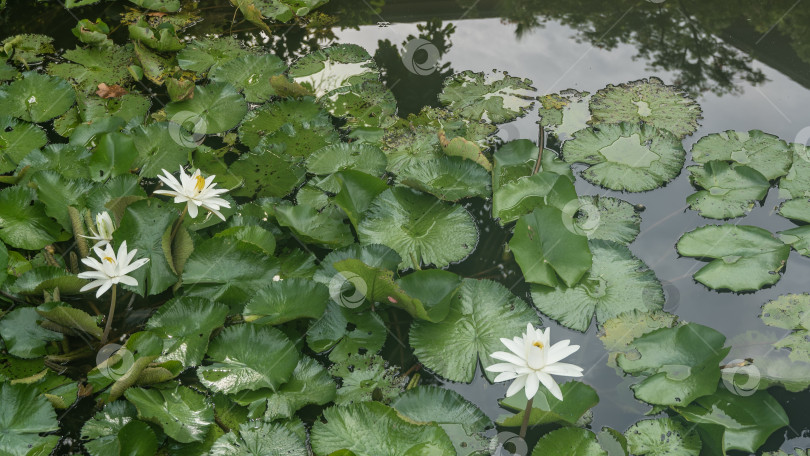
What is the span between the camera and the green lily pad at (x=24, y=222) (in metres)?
2.19

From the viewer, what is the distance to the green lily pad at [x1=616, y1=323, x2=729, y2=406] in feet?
5.94

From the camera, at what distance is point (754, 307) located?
2133 millimetres

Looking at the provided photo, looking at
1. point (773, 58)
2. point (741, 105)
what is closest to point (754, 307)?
point (741, 105)

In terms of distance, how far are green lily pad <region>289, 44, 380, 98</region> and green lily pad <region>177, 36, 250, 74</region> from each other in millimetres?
344

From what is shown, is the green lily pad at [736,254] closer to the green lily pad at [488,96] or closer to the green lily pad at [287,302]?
the green lily pad at [488,96]

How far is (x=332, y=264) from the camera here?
79.8 inches

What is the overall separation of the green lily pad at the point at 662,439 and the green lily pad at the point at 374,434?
53 centimetres

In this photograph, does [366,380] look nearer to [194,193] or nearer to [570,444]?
[570,444]

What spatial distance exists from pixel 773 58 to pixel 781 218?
4.14 ft
